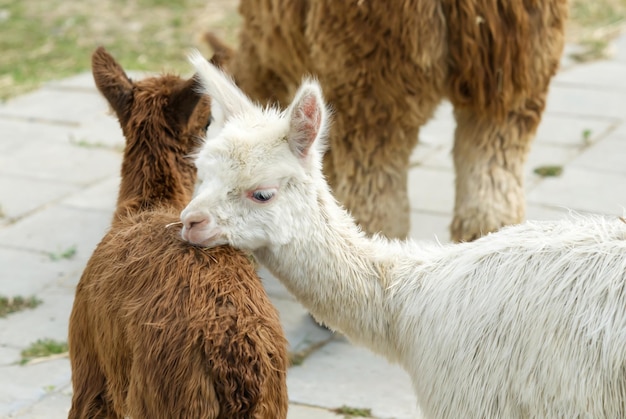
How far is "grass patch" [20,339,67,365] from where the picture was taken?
4.50 metres

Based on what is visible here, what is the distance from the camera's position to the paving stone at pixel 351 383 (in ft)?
13.4

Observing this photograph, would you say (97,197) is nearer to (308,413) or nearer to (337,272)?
(308,413)

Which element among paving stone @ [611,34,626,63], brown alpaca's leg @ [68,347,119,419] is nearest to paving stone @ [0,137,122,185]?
brown alpaca's leg @ [68,347,119,419]

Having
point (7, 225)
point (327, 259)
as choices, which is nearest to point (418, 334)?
point (327, 259)

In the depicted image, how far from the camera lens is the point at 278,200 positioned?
309 centimetres

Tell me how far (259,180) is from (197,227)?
0.73 feet

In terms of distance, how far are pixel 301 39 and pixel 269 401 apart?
194 centimetres

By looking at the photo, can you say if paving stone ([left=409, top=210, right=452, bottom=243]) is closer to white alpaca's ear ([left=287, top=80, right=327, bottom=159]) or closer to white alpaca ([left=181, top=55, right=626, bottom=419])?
white alpaca ([left=181, top=55, right=626, bottom=419])

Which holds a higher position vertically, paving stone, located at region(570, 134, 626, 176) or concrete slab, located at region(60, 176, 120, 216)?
paving stone, located at region(570, 134, 626, 176)

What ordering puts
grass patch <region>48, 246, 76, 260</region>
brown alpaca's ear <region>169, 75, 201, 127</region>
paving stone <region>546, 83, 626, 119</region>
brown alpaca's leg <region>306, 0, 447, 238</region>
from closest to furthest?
brown alpaca's ear <region>169, 75, 201, 127</region>, brown alpaca's leg <region>306, 0, 447, 238</region>, grass patch <region>48, 246, 76, 260</region>, paving stone <region>546, 83, 626, 119</region>

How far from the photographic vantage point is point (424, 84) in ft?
13.2

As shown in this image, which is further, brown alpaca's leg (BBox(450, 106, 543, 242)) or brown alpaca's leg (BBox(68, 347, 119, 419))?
brown alpaca's leg (BBox(450, 106, 543, 242))

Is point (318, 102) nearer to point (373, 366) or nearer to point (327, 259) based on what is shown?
point (327, 259)

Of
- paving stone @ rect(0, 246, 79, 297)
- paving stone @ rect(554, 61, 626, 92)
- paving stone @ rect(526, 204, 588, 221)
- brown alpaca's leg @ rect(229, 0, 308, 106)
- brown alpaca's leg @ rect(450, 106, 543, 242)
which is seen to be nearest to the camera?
brown alpaca's leg @ rect(450, 106, 543, 242)
